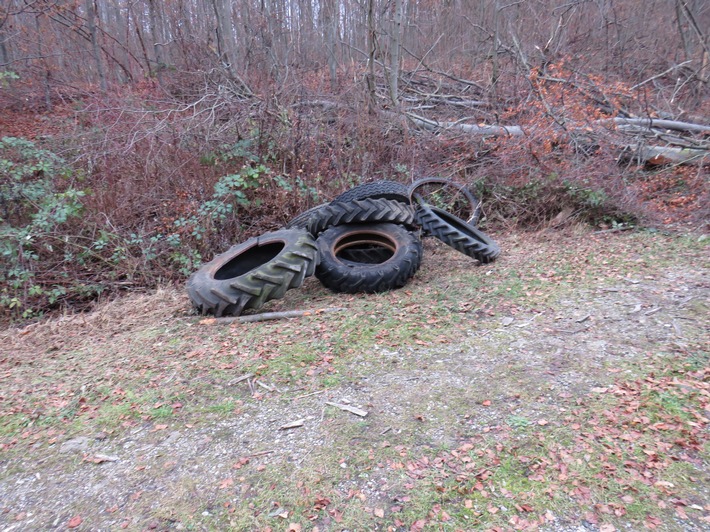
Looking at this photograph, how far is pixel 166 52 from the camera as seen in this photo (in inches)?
490

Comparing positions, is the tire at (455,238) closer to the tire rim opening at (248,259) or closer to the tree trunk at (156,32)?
the tire rim opening at (248,259)

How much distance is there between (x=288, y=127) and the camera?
27.5 ft

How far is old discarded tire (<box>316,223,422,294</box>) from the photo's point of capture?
5.63 metres

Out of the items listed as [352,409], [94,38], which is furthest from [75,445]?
[94,38]

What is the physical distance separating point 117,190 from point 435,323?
18.6ft

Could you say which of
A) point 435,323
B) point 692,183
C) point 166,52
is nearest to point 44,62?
point 166,52

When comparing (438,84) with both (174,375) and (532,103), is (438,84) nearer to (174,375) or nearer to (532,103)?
(532,103)

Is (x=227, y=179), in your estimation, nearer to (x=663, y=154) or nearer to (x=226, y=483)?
(x=226, y=483)

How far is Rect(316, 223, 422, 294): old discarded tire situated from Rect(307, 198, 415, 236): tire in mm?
130

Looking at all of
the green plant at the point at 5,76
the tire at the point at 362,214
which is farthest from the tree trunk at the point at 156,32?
the tire at the point at 362,214

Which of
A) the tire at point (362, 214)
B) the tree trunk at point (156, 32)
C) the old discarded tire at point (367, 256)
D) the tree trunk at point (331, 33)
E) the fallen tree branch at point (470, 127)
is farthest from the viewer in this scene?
the tree trunk at point (156, 32)

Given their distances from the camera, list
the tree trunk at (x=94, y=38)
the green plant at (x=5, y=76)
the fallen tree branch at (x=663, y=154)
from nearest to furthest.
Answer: the green plant at (x=5, y=76) → the fallen tree branch at (x=663, y=154) → the tree trunk at (x=94, y=38)

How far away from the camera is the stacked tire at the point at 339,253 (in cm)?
518

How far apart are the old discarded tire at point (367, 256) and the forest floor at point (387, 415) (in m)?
0.38
